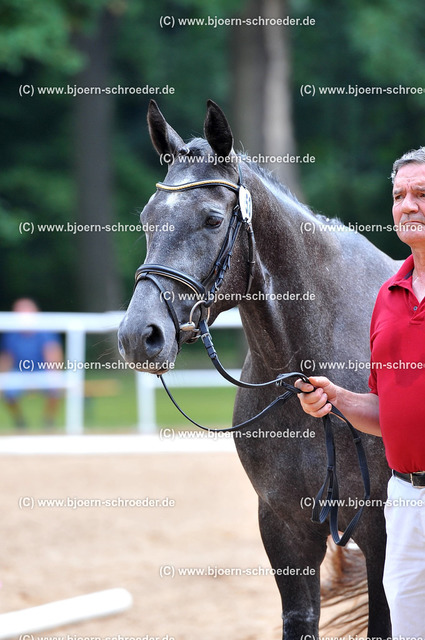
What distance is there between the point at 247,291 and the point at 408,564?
106 centimetres

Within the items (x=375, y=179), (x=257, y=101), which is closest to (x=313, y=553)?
(x=257, y=101)

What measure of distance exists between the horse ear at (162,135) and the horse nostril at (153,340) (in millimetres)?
722

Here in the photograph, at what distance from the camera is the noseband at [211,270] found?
2.79 meters

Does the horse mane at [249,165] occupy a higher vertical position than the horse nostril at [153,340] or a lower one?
higher

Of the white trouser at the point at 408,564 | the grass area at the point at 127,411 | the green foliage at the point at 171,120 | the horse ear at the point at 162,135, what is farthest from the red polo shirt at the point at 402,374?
the green foliage at the point at 171,120

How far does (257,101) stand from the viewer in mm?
16375

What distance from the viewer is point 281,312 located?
10.6 ft

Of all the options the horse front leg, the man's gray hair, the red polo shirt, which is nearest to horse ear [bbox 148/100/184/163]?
the man's gray hair

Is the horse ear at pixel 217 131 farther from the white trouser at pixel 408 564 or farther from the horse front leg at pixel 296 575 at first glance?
the horse front leg at pixel 296 575

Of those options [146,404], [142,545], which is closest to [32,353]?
[146,404]

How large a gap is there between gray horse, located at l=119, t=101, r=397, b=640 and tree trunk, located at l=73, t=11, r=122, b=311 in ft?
54.5

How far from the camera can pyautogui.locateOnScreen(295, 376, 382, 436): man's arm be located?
2.80m

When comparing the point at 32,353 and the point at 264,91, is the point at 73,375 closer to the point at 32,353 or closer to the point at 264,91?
the point at 32,353

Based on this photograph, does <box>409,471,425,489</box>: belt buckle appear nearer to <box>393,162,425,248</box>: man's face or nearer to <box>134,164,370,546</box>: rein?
<box>134,164,370,546</box>: rein
